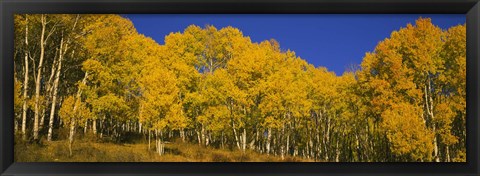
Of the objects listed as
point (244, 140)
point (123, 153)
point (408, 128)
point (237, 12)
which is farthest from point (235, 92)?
point (408, 128)

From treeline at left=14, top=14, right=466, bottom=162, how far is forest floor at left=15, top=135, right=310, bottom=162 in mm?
127

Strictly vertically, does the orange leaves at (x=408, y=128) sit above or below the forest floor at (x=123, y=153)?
above

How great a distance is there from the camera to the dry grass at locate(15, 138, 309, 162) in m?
8.14

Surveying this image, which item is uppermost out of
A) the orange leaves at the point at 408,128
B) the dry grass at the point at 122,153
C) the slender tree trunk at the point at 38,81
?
the slender tree trunk at the point at 38,81

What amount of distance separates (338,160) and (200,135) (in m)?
2.18

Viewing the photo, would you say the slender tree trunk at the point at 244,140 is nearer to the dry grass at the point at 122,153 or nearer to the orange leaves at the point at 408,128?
the dry grass at the point at 122,153

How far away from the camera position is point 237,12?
798 cm

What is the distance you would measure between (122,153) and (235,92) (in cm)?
202

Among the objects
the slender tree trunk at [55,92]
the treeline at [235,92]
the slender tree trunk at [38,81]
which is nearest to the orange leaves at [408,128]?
the treeline at [235,92]

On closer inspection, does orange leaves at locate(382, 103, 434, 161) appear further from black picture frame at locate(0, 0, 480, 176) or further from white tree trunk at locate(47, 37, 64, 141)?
white tree trunk at locate(47, 37, 64, 141)

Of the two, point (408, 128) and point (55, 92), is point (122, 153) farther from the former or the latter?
point (408, 128)

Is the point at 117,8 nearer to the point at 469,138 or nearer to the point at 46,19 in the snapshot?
the point at 46,19

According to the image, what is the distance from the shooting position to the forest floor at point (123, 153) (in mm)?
8141

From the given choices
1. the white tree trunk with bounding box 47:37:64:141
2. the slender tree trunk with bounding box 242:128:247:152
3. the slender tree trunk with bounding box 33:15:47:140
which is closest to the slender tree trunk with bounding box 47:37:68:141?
the white tree trunk with bounding box 47:37:64:141
